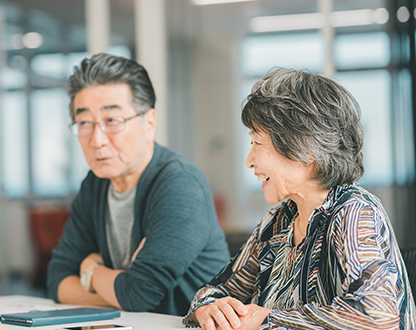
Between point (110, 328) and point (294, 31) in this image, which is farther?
point (294, 31)

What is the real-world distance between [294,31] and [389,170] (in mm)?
1404

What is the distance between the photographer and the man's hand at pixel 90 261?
6.88 feet

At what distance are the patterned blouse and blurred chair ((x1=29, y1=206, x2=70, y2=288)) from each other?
4240 mm

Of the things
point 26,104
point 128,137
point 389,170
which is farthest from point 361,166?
point 26,104

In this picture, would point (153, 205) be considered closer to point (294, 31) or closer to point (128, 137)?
Result: point (128, 137)

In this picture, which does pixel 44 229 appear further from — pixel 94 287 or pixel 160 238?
pixel 160 238

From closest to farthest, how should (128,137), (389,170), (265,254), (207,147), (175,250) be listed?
(265,254)
(175,250)
(128,137)
(389,170)
(207,147)

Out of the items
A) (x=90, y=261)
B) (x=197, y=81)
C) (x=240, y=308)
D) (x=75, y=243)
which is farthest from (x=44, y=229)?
(x=240, y=308)

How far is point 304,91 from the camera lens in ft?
4.60

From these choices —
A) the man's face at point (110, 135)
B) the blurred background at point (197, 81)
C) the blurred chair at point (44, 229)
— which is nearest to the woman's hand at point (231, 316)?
the man's face at point (110, 135)

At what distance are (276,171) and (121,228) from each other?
0.91 meters

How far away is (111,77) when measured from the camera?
6.90 ft

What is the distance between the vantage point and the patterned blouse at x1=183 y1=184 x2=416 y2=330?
1154 mm

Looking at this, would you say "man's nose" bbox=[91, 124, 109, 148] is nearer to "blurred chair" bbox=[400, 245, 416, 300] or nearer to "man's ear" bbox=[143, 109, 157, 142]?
"man's ear" bbox=[143, 109, 157, 142]
